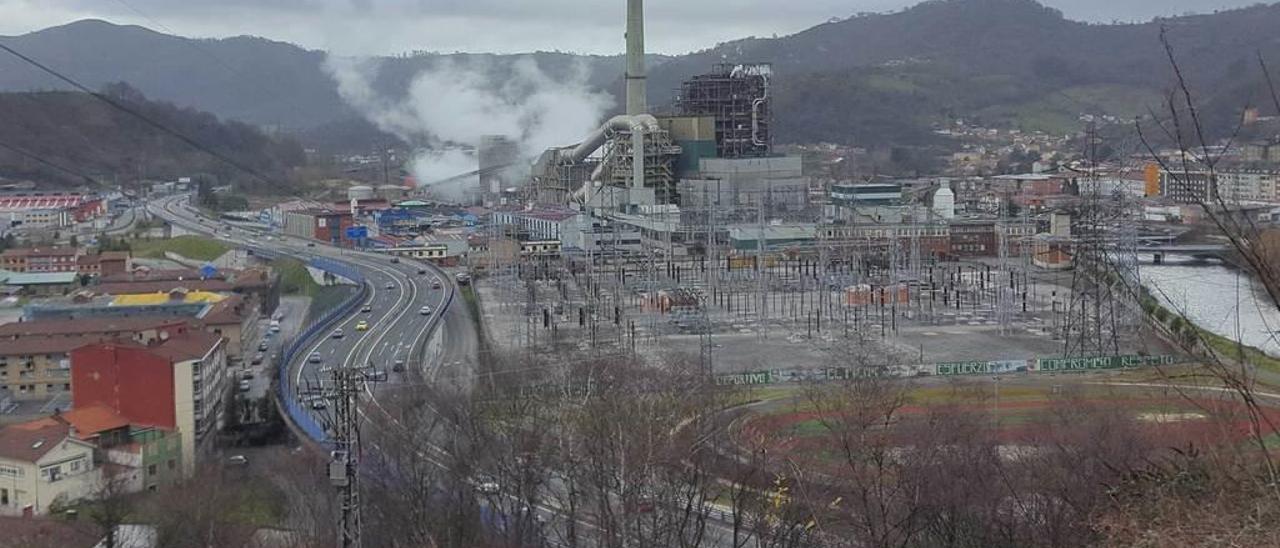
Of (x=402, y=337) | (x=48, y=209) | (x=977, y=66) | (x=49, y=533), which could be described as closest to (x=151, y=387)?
(x=49, y=533)

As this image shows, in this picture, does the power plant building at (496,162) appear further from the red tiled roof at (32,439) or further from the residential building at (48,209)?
the red tiled roof at (32,439)

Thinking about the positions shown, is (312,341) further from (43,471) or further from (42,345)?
(43,471)

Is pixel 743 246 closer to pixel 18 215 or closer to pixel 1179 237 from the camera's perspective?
pixel 1179 237

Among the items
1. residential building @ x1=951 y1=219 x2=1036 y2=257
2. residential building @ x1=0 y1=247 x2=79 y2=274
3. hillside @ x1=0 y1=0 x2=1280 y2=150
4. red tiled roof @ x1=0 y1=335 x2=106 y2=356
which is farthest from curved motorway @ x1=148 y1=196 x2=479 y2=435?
hillside @ x1=0 y1=0 x2=1280 y2=150

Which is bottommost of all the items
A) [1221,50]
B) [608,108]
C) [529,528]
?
[529,528]

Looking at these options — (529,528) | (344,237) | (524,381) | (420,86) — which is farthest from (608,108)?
(529,528)

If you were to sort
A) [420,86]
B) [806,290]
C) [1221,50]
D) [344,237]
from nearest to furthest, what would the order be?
[806,290] < [344,237] < [420,86] < [1221,50]
